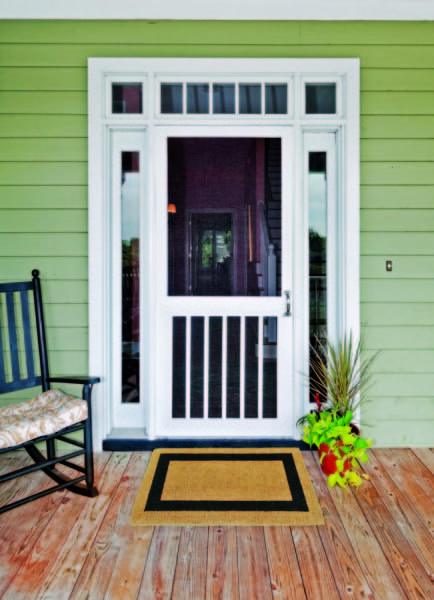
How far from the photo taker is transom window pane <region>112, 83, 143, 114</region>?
2744mm

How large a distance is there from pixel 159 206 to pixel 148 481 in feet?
5.37

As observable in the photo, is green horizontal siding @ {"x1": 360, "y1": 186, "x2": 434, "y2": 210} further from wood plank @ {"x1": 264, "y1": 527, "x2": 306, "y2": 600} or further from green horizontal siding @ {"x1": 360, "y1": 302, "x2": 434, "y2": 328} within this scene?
wood plank @ {"x1": 264, "y1": 527, "x2": 306, "y2": 600}

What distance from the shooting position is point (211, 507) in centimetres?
212

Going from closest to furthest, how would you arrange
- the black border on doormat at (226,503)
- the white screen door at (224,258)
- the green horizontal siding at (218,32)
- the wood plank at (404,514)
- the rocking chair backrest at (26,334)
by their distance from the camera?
1. the wood plank at (404,514)
2. the black border on doormat at (226,503)
3. the rocking chair backrest at (26,334)
4. the green horizontal siding at (218,32)
5. the white screen door at (224,258)

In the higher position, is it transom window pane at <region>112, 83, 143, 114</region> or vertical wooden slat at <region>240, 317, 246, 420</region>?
transom window pane at <region>112, 83, 143, 114</region>

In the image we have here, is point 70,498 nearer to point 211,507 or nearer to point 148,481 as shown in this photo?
point 148,481

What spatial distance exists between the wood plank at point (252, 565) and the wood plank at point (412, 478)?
2.58 feet

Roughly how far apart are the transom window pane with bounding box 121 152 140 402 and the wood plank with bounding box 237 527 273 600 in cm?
125

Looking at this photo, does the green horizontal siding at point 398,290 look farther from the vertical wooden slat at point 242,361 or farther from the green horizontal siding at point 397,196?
the vertical wooden slat at point 242,361

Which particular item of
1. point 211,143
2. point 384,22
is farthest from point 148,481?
point 384,22

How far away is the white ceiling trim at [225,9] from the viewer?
2.55 metres

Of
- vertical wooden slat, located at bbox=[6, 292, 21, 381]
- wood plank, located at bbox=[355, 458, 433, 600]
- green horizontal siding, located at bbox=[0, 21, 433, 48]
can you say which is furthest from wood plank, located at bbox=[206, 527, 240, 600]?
green horizontal siding, located at bbox=[0, 21, 433, 48]

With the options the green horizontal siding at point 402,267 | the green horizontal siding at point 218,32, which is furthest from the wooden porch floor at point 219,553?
the green horizontal siding at point 218,32

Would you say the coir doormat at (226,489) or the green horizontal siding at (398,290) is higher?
the green horizontal siding at (398,290)
